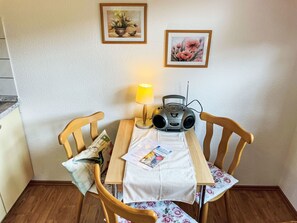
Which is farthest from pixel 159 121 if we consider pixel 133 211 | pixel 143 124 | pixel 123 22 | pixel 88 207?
pixel 88 207

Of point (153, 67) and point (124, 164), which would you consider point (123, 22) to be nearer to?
point (153, 67)

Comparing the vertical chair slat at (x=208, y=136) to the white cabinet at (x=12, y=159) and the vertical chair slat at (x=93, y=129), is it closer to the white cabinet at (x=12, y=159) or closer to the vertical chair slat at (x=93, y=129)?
the vertical chair slat at (x=93, y=129)

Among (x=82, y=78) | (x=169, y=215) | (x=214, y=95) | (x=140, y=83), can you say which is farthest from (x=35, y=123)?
(x=214, y=95)

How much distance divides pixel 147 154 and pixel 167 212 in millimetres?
352

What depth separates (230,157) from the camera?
2.03 meters

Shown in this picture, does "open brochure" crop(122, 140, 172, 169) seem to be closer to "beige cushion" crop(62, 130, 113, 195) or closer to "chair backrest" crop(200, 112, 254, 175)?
"beige cushion" crop(62, 130, 113, 195)

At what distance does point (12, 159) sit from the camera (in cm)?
175

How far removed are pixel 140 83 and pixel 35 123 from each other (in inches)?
37.5

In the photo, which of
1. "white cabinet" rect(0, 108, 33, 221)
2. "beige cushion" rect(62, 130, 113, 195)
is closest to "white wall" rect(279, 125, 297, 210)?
"beige cushion" rect(62, 130, 113, 195)

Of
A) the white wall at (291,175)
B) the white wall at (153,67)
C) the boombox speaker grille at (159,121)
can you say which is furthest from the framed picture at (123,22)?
the white wall at (291,175)

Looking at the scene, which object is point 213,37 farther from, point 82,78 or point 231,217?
point 231,217

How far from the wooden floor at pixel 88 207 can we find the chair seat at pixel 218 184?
1.49 ft

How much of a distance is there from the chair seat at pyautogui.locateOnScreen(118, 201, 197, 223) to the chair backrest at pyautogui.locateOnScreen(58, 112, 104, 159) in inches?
22.4

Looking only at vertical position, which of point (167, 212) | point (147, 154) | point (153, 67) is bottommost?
point (167, 212)
